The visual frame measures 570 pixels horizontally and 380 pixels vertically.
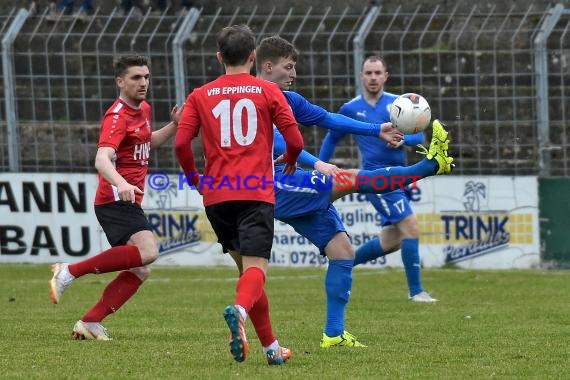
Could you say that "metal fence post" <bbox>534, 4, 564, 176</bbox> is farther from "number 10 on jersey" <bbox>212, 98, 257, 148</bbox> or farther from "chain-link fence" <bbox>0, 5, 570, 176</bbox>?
"number 10 on jersey" <bbox>212, 98, 257, 148</bbox>

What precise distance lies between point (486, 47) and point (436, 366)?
8808 millimetres

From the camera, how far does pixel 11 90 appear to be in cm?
1684

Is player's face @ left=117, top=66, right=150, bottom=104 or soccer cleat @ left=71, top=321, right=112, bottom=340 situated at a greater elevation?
player's face @ left=117, top=66, right=150, bottom=104

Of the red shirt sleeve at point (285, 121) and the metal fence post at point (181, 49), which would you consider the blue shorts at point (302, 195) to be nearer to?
the red shirt sleeve at point (285, 121)

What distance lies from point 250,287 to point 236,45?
1.35 metres

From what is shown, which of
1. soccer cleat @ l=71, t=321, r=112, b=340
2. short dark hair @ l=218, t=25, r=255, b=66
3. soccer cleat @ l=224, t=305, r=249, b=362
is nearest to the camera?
soccer cleat @ l=224, t=305, r=249, b=362

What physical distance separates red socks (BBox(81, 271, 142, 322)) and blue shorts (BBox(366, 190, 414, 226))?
12.2ft

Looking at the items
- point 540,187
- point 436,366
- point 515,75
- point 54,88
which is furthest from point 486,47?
point 436,366

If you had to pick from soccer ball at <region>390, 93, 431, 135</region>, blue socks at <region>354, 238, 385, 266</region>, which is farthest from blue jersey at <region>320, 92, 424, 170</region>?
soccer ball at <region>390, 93, 431, 135</region>

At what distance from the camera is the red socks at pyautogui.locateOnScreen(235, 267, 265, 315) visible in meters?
7.01

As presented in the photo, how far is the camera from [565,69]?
15.3 metres

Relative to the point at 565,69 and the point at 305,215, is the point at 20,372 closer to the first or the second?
the point at 305,215

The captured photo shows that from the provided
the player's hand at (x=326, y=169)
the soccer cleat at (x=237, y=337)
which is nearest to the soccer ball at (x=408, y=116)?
the player's hand at (x=326, y=169)

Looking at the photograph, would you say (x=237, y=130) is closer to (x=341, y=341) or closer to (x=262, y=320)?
(x=262, y=320)
